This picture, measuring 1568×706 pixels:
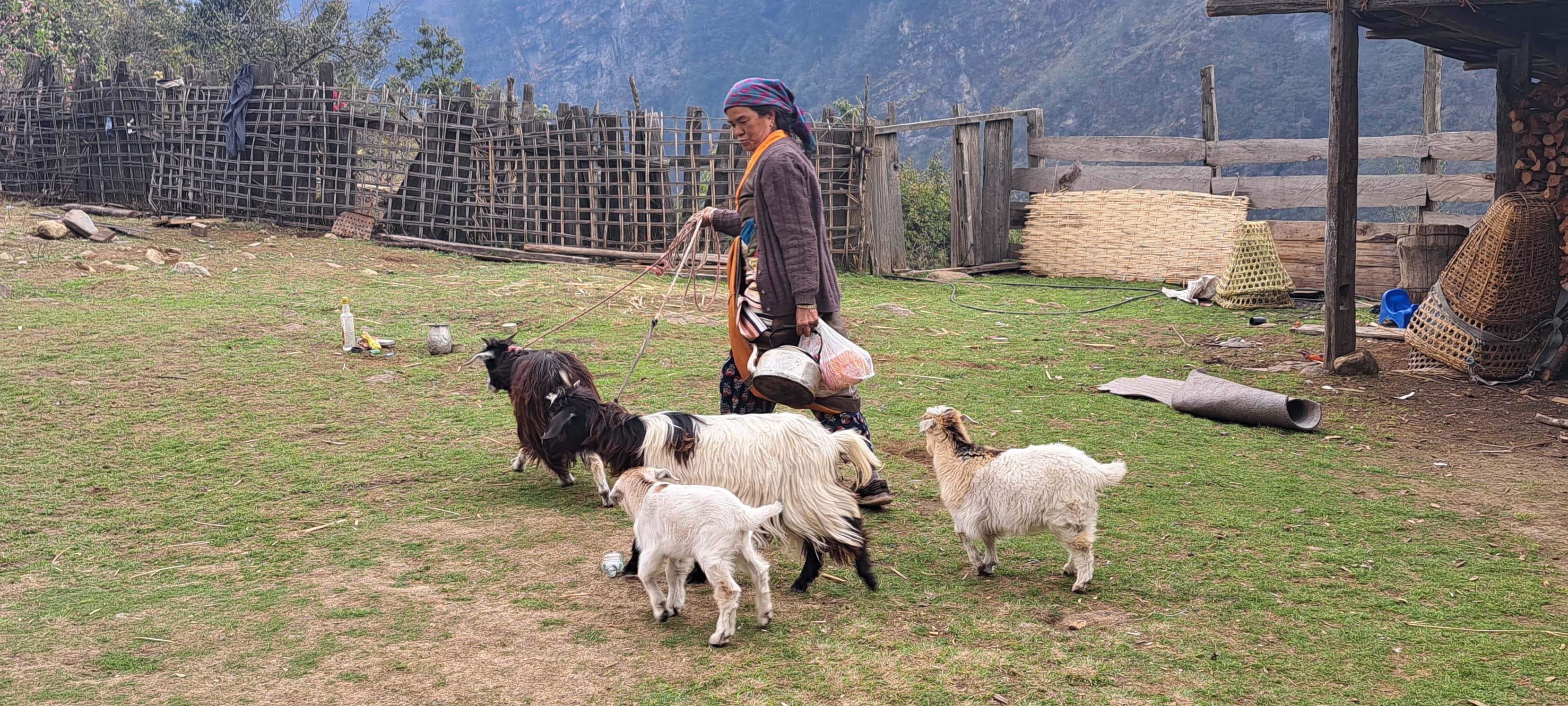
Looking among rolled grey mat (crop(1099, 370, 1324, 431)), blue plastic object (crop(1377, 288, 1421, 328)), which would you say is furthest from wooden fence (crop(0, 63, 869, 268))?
rolled grey mat (crop(1099, 370, 1324, 431))

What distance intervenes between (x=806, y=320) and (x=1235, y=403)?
3369 mm

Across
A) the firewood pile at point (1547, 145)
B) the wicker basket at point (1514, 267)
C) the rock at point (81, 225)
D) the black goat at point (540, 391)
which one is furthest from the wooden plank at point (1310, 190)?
the rock at point (81, 225)

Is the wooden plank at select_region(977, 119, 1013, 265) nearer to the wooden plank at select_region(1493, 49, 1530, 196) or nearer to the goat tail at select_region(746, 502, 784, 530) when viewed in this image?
the wooden plank at select_region(1493, 49, 1530, 196)

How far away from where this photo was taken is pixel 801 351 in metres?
4.16

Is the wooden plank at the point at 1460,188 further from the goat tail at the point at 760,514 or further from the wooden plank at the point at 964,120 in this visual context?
the goat tail at the point at 760,514

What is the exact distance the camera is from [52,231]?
40.4 ft

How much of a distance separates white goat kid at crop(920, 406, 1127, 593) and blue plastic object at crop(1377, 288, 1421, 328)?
7157 mm

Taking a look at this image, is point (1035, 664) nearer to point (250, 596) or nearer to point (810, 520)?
point (810, 520)

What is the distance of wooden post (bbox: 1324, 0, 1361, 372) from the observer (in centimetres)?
756

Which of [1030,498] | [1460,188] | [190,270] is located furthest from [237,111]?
[1460,188]

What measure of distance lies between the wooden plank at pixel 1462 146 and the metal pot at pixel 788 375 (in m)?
10.5

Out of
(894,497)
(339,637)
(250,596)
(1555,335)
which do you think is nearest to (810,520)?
(894,497)

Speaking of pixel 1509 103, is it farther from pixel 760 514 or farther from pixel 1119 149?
pixel 760 514

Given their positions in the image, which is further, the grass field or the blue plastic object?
the blue plastic object
